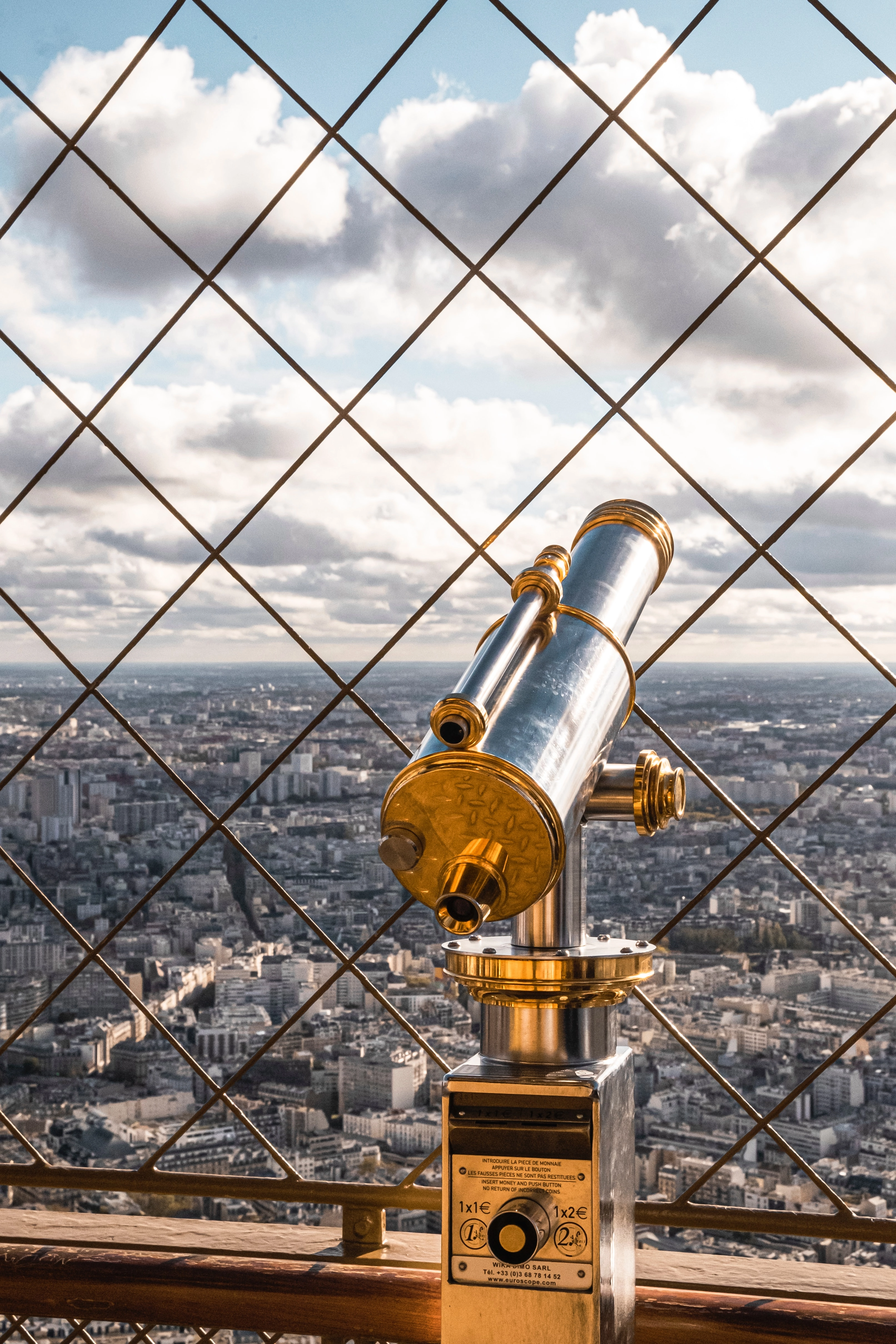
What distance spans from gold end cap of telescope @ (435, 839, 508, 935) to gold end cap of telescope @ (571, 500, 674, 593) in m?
0.48

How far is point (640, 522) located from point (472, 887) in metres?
0.55

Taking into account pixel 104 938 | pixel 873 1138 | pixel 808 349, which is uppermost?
pixel 808 349

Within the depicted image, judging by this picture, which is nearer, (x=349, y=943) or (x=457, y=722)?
(x=457, y=722)

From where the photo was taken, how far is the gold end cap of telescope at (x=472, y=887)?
807mm

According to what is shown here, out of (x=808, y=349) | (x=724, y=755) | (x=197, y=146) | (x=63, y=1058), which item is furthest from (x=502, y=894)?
(x=197, y=146)

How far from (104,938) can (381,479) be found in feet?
2.67

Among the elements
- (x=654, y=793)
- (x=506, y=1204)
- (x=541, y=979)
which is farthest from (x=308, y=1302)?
(x=654, y=793)

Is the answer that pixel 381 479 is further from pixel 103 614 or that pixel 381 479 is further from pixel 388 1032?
pixel 388 1032

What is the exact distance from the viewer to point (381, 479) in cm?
167

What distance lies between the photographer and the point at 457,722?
2.72 feet

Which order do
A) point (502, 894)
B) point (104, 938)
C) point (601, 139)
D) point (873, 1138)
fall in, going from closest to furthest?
point (502, 894)
point (873, 1138)
point (601, 139)
point (104, 938)

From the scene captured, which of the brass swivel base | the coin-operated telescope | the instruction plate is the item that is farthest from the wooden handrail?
the brass swivel base

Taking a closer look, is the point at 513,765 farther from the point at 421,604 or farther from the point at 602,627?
the point at 421,604

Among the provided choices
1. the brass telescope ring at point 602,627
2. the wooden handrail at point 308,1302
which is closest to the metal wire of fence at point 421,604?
the wooden handrail at point 308,1302
